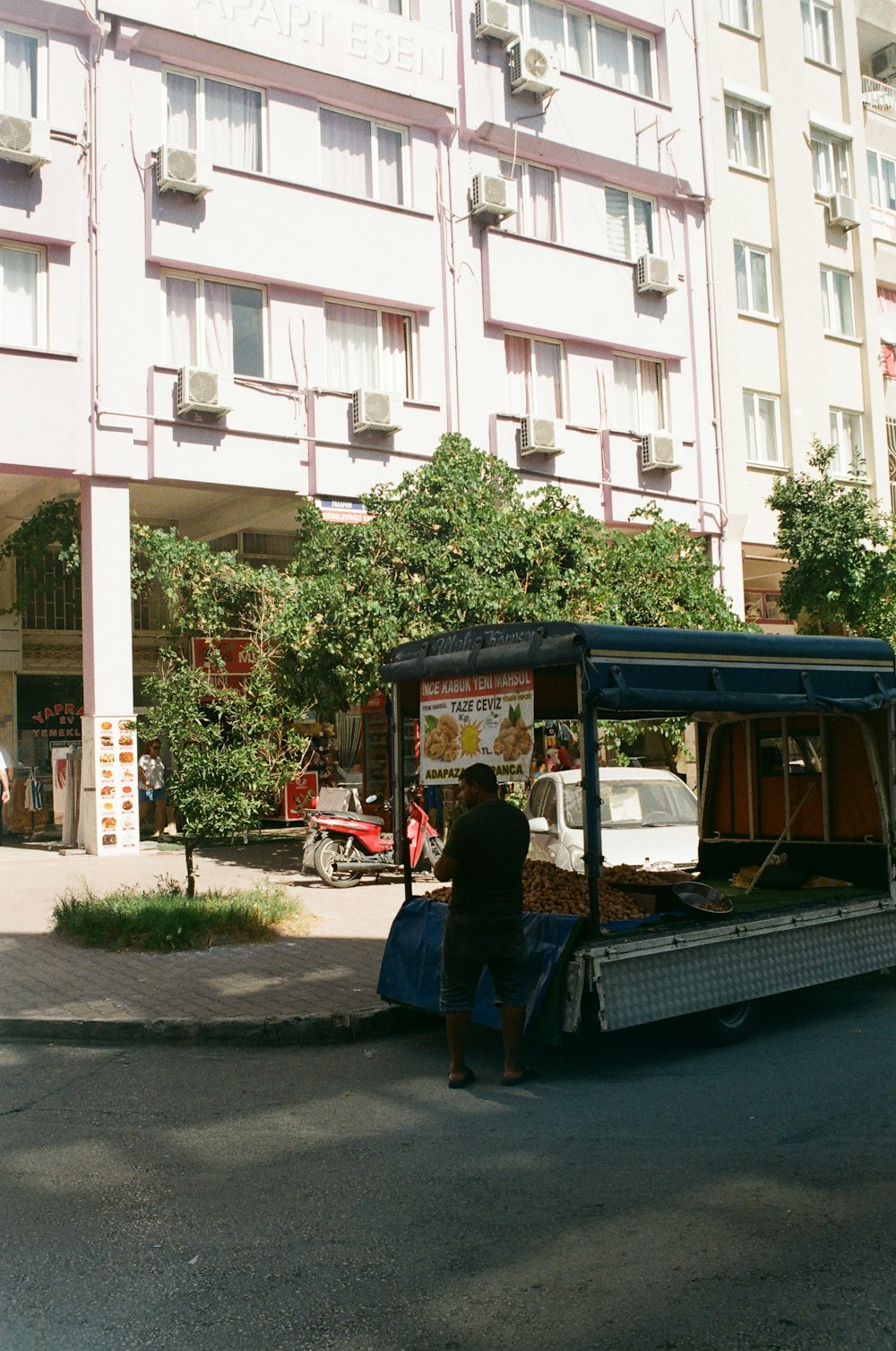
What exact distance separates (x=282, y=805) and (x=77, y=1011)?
46.9 feet

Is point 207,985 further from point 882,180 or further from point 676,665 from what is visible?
point 882,180

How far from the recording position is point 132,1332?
12.5 feet

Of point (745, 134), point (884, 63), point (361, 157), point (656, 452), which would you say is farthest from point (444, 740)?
point (884, 63)

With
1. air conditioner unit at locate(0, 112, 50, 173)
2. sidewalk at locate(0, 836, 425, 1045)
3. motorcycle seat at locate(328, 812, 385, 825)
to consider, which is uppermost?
air conditioner unit at locate(0, 112, 50, 173)

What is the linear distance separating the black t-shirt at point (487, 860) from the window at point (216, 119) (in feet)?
51.1

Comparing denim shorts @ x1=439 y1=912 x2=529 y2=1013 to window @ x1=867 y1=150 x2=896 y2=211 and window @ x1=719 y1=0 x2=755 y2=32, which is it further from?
window @ x1=867 y1=150 x2=896 y2=211

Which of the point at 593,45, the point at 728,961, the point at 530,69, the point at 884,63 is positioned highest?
the point at 884,63

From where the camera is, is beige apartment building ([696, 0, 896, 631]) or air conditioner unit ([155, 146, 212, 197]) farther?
beige apartment building ([696, 0, 896, 631])

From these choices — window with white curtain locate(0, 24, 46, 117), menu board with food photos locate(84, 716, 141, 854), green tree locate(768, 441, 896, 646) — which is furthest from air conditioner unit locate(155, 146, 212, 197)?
green tree locate(768, 441, 896, 646)

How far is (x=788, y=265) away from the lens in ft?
85.8

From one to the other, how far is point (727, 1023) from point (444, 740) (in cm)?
243

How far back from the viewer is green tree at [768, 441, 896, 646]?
856 inches

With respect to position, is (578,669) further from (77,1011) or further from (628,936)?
(77,1011)

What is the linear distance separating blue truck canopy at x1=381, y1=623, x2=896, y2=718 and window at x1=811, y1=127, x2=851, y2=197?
22330 millimetres
